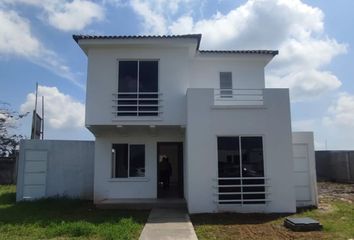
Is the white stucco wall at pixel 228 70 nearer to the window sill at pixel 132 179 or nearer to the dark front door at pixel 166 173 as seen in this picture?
the dark front door at pixel 166 173

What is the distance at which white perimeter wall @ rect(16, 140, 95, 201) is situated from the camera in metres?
15.8

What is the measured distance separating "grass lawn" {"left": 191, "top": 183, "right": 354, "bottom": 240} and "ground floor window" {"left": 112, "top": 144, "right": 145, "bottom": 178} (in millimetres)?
3963

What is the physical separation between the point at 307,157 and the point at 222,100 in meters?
3.98

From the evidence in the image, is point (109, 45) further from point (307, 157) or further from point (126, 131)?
point (307, 157)

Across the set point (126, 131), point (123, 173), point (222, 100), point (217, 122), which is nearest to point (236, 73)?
point (222, 100)

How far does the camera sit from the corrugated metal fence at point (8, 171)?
23.1m

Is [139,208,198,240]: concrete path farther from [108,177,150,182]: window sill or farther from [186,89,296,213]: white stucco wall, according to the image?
[108,177,150,182]: window sill

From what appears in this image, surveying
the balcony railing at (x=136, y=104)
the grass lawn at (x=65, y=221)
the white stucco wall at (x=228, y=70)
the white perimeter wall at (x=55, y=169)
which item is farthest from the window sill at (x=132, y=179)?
the white stucco wall at (x=228, y=70)

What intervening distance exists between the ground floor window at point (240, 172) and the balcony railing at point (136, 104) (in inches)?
116

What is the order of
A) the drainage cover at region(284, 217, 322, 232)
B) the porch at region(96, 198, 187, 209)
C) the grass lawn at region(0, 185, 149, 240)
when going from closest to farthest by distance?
1. the grass lawn at region(0, 185, 149, 240)
2. the drainage cover at region(284, 217, 322, 232)
3. the porch at region(96, 198, 187, 209)

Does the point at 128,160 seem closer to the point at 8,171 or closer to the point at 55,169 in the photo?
the point at 55,169

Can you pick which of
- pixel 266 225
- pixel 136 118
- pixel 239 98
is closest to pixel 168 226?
pixel 266 225

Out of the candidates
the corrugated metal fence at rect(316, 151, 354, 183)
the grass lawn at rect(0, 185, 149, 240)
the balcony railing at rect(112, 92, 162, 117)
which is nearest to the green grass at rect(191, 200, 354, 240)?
the grass lawn at rect(0, 185, 149, 240)

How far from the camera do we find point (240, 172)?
40.8 feet
